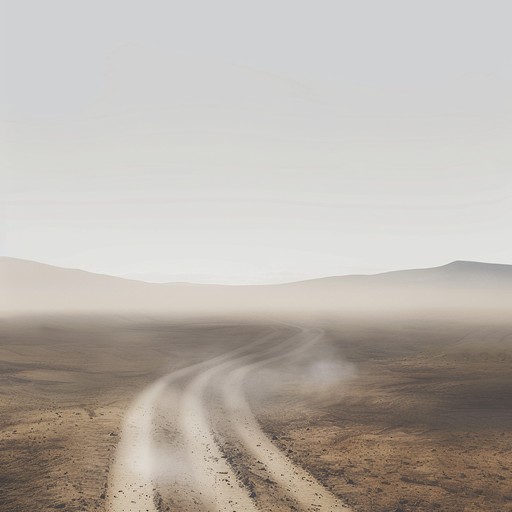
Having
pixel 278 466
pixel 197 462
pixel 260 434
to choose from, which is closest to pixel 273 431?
pixel 260 434

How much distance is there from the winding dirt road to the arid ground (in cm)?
7

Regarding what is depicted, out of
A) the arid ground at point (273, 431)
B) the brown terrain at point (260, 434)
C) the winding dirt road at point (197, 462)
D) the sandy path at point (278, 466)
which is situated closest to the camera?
the winding dirt road at point (197, 462)

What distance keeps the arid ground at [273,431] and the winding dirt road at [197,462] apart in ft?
0.23

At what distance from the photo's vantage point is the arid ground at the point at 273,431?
1310 cm

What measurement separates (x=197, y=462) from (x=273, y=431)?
528cm

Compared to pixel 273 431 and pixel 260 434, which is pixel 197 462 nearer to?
pixel 260 434

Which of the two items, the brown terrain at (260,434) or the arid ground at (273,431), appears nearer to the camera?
the brown terrain at (260,434)

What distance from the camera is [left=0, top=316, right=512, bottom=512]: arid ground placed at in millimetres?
13102

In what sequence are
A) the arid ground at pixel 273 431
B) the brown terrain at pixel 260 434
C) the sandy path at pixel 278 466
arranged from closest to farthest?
the sandy path at pixel 278 466, the brown terrain at pixel 260 434, the arid ground at pixel 273 431

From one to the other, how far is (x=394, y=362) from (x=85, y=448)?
27.7 metres

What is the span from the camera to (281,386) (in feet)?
98.8

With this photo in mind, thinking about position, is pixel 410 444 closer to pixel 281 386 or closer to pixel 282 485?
pixel 282 485

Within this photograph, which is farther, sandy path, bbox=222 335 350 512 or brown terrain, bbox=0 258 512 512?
brown terrain, bbox=0 258 512 512

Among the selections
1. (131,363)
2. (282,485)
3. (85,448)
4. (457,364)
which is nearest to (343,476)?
(282,485)
